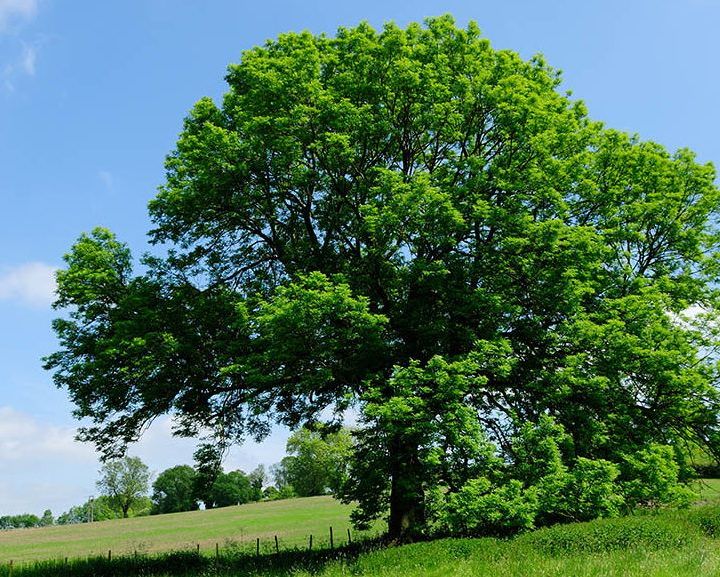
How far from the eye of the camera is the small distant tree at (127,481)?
13575cm

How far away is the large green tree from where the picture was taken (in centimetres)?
1920

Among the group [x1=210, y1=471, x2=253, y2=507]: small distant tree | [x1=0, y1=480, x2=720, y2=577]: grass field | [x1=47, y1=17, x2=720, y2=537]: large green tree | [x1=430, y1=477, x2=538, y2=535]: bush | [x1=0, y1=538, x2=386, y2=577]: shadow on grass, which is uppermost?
[x1=47, y1=17, x2=720, y2=537]: large green tree

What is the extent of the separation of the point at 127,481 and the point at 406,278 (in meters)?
138

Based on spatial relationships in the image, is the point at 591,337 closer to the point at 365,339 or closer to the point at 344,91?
the point at 365,339

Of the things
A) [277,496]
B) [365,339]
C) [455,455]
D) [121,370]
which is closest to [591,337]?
[455,455]

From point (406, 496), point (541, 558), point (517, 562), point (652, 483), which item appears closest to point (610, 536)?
point (541, 558)

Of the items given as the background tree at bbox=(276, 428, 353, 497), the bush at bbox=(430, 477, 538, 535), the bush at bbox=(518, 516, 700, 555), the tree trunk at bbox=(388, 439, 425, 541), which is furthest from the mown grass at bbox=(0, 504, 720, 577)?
the background tree at bbox=(276, 428, 353, 497)

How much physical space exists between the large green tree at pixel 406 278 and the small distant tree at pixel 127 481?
127 metres

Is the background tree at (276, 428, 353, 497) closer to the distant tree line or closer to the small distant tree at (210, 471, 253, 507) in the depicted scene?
the distant tree line

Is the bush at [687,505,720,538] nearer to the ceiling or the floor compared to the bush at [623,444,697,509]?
nearer to the floor

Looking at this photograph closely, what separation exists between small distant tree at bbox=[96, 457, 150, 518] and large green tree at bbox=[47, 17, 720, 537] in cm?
12732

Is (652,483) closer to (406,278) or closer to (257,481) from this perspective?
(406,278)

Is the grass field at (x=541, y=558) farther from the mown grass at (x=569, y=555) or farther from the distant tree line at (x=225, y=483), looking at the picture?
the distant tree line at (x=225, y=483)

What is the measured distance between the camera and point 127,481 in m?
137
